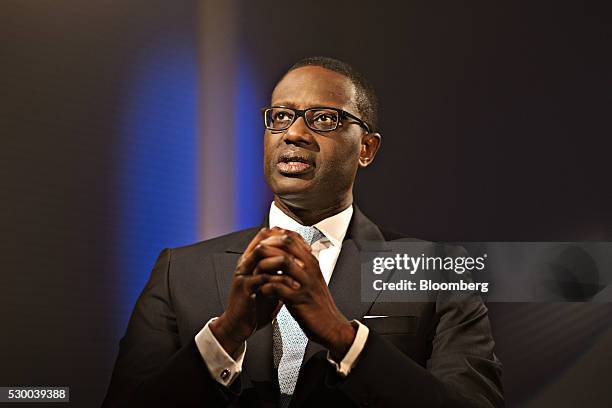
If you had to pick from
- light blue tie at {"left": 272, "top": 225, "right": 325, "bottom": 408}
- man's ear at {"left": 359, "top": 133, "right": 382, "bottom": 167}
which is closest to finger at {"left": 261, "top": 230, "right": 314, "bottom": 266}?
light blue tie at {"left": 272, "top": 225, "right": 325, "bottom": 408}

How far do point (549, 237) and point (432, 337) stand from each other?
47 centimetres

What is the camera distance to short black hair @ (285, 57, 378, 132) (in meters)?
2.16

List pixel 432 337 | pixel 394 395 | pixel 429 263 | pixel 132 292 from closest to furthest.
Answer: pixel 394 395
pixel 432 337
pixel 429 263
pixel 132 292

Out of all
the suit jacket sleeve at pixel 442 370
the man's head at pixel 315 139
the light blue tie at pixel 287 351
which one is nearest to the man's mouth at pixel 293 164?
the man's head at pixel 315 139

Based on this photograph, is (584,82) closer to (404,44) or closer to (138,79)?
(404,44)

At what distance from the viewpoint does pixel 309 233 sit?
2086 millimetres

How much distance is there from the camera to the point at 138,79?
7.85 ft

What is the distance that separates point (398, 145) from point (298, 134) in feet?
1.32

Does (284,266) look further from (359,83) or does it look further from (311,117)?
(359,83)

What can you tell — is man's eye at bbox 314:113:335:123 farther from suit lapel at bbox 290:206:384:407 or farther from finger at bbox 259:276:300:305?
finger at bbox 259:276:300:305

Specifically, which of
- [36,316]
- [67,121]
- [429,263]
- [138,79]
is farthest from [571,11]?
[36,316]

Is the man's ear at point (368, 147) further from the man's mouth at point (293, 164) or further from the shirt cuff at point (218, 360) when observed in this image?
the shirt cuff at point (218, 360)

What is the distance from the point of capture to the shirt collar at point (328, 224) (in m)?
2.09

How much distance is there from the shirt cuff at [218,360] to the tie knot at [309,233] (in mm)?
372
